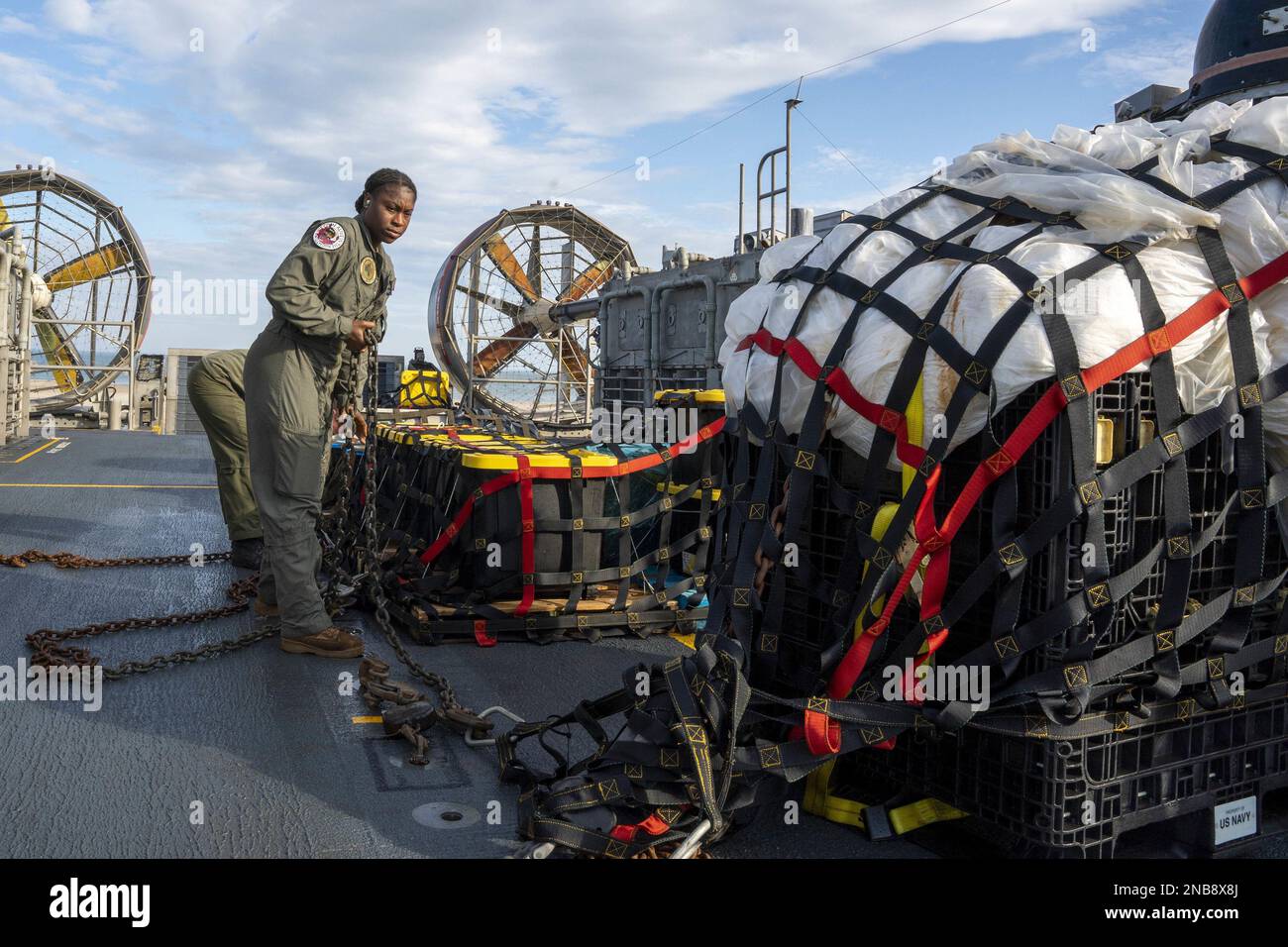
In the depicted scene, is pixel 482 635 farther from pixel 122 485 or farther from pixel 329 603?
pixel 122 485

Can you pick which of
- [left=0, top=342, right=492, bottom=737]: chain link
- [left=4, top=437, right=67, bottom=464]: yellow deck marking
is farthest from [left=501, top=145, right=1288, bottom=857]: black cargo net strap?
[left=4, top=437, right=67, bottom=464]: yellow deck marking

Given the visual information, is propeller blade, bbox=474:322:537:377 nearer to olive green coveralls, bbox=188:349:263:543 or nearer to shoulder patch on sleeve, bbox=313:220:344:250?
olive green coveralls, bbox=188:349:263:543

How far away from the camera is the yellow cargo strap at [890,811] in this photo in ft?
8.89

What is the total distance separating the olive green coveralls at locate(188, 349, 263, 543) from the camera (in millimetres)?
6422

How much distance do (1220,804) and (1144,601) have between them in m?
0.66

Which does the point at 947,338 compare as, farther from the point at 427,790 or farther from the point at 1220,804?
the point at 427,790

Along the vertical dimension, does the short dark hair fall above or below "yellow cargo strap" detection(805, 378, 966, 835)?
above

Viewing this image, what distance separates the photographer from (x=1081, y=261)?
2.56 m

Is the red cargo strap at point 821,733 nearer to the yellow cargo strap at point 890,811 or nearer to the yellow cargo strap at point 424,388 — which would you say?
the yellow cargo strap at point 890,811

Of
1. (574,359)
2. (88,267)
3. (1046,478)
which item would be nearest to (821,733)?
(1046,478)

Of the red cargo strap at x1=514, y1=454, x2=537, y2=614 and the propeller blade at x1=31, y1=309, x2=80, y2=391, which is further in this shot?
the propeller blade at x1=31, y1=309, x2=80, y2=391

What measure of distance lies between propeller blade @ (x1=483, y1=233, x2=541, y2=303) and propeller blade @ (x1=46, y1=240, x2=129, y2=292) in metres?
9.31

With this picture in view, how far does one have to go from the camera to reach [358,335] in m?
4.55

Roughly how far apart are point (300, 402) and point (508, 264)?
18052 millimetres
